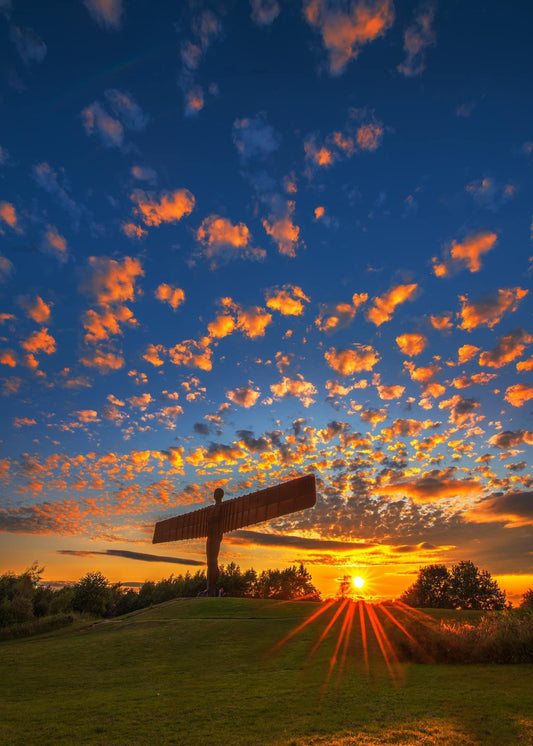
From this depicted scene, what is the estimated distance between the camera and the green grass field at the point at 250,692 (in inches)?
352

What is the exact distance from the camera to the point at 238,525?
2702 cm

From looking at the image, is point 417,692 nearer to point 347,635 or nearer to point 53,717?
point 347,635

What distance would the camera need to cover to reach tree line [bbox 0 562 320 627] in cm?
4093

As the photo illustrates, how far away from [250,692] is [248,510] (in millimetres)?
14804

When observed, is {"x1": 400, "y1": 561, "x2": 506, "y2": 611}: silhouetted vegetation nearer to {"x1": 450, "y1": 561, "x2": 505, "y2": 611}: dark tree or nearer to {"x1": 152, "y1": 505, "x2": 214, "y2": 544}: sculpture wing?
{"x1": 450, "y1": 561, "x2": 505, "y2": 611}: dark tree

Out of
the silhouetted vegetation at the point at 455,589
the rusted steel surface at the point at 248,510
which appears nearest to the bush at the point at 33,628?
the rusted steel surface at the point at 248,510

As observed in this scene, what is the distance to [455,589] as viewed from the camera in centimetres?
5419

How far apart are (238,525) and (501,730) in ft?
65.8

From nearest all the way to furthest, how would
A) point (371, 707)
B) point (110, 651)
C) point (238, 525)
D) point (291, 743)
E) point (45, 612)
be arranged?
point (291, 743)
point (371, 707)
point (110, 651)
point (238, 525)
point (45, 612)

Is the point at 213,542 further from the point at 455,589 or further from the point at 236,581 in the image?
the point at 455,589

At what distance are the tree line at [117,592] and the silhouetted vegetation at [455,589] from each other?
614 inches

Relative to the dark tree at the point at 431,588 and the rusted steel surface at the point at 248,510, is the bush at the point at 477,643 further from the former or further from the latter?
the dark tree at the point at 431,588

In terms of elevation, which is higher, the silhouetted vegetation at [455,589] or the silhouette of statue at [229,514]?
the silhouette of statue at [229,514]

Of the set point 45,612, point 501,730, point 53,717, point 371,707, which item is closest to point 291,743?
point 371,707
